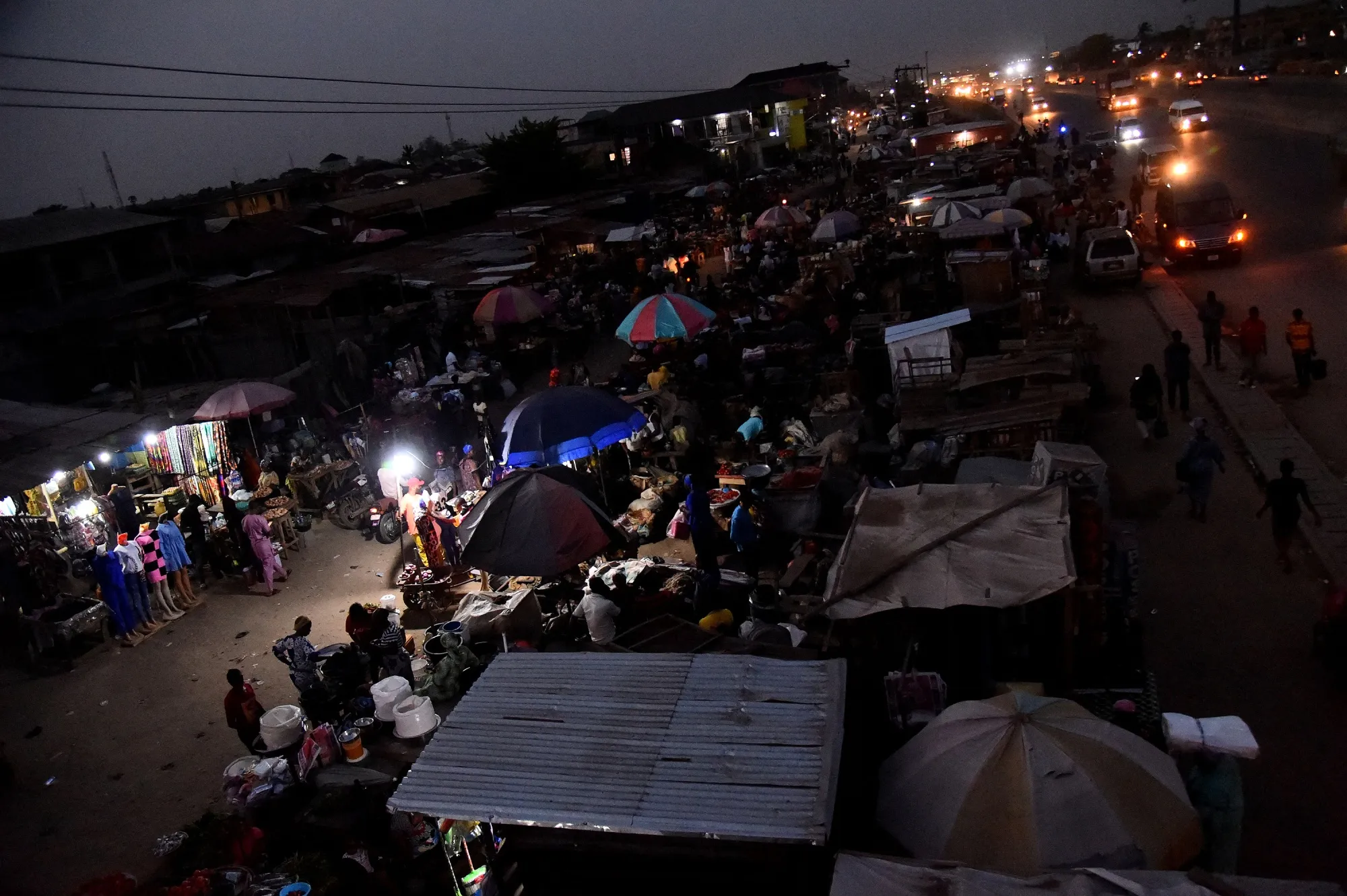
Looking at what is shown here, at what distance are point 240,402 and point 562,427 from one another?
6381mm

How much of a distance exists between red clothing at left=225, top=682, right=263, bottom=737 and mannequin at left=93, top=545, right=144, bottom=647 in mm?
3920

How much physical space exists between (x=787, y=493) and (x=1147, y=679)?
4374 mm

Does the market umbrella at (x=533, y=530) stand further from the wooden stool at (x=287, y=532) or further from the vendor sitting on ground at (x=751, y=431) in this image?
the wooden stool at (x=287, y=532)

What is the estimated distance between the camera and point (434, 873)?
19.5 ft

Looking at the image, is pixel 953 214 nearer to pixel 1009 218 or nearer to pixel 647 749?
pixel 1009 218

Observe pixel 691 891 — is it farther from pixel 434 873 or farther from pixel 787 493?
pixel 787 493

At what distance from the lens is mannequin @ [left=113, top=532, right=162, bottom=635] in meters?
10.7

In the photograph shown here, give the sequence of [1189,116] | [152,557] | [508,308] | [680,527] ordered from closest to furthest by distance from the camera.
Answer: [152,557]
[680,527]
[508,308]
[1189,116]

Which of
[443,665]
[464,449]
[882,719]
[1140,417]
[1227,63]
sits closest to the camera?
[882,719]

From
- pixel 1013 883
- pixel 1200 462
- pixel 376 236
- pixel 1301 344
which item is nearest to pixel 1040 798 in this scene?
pixel 1013 883

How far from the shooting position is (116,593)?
10703 millimetres

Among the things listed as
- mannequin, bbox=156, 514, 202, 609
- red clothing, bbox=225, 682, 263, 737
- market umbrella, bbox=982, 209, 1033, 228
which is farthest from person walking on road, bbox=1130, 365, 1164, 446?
mannequin, bbox=156, 514, 202, 609

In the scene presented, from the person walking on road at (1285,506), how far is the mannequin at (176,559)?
12.5 metres

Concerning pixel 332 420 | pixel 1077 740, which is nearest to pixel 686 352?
pixel 332 420
